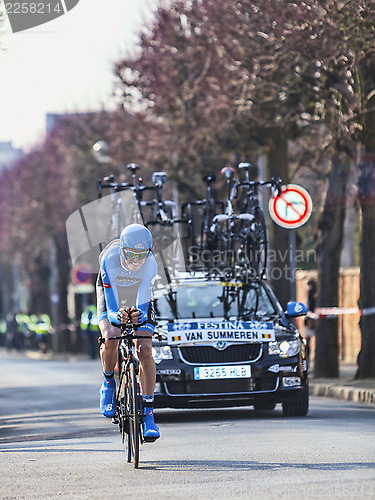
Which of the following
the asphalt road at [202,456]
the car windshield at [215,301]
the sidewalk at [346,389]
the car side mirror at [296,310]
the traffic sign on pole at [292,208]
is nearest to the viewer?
the asphalt road at [202,456]

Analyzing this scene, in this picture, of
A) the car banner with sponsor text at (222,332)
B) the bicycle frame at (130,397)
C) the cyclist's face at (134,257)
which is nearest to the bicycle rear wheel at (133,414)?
the bicycle frame at (130,397)

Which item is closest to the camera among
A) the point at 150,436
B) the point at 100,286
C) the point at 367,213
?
the point at 150,436

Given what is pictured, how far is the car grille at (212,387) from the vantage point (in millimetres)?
13492

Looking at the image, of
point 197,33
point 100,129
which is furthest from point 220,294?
point 100,129

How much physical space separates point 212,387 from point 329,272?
349 inches

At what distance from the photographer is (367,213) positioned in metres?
19.5

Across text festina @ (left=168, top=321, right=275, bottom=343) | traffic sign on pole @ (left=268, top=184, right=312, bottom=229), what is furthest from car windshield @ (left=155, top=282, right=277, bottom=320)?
traffic sign on pole @ (left=268, top=184, right=312, bottom=229)

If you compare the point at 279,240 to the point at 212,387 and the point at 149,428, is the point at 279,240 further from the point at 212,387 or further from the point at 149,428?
the point at 149,428

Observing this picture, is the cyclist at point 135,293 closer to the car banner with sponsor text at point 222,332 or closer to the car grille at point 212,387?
the car grille at point 212,387

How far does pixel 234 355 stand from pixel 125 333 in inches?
160

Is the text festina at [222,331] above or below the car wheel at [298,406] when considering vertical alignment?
above

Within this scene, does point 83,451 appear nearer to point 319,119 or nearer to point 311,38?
point 311,38

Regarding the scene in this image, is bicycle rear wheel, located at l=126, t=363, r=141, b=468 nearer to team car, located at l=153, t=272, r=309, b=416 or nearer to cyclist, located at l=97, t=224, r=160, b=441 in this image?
cyclist, located at l=97, t=224, r=160, b=441

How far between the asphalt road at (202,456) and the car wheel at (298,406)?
12cm
